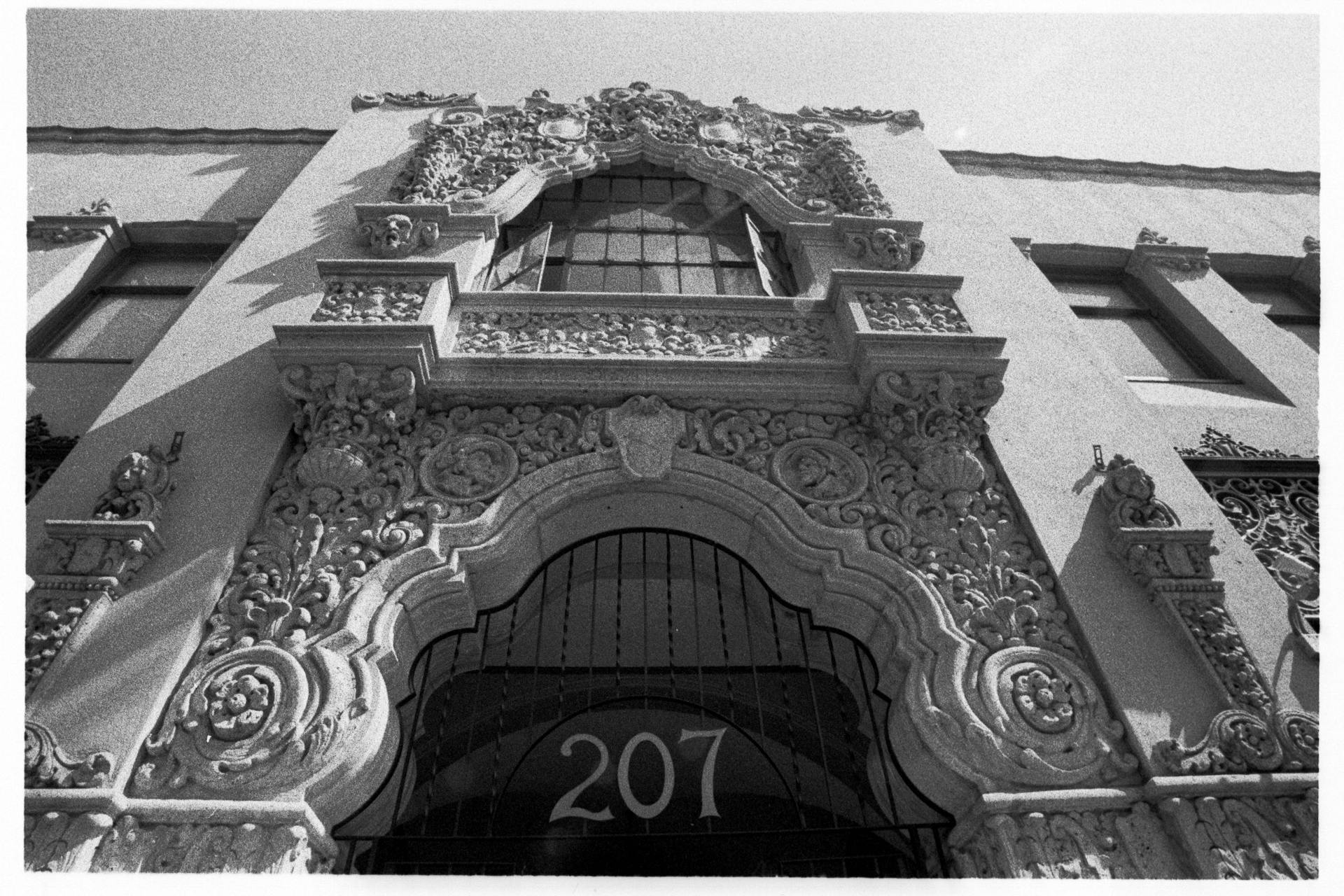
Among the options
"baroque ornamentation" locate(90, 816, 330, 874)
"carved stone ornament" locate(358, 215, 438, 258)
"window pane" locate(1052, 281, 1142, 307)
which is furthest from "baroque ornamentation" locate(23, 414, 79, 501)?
"window pane" locate(1052, 281, 1142, 307)

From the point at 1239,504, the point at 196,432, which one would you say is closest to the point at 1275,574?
the point at 1239,504

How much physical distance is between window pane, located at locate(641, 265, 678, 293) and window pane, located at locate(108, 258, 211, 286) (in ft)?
15.5

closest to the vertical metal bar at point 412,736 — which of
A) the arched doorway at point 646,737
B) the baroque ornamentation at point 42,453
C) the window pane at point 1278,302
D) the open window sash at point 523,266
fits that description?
the arched doorway at point 646,737

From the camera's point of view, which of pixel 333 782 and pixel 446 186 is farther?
pixel 446 186

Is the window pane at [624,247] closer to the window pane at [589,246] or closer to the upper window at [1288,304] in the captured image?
the window pane at [589,246]

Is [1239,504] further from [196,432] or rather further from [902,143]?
[196,432]

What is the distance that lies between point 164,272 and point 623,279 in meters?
5.10

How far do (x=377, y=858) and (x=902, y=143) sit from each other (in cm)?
874

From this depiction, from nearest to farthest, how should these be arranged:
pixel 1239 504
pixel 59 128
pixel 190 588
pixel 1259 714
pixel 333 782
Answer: pixel 333 782
pixel 1259 714
pixel 190 588
pixel 1239 504
pixel 59 128

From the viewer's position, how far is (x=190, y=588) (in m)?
4.33

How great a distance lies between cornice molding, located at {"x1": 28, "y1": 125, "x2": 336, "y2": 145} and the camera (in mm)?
9656

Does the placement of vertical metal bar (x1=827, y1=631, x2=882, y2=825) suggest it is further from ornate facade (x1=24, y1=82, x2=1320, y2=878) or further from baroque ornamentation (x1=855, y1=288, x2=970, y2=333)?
baroque ornamentation (x1=855, y1=288, x2=970, y2=333)

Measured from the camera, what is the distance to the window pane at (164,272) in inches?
320

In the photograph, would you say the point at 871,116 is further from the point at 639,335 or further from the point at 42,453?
the point at 42,453
